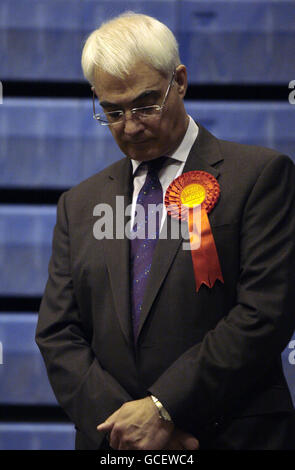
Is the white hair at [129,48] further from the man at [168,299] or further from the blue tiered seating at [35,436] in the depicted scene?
the blue tiered seating at [35,436]

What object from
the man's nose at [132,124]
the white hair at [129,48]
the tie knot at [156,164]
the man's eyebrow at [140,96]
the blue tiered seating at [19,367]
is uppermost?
A: the white hair at [129,48]

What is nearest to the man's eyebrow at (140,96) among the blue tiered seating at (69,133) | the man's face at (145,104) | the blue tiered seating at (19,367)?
the man's face at (145,104)

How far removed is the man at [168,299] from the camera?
50.9 inches

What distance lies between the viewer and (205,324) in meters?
1.35

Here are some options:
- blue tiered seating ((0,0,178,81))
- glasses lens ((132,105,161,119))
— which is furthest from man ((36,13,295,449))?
blue tiered seating ((0,0,178,81))

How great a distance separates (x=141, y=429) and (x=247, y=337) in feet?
0.85

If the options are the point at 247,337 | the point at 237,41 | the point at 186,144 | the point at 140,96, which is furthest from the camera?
the point at 237,41

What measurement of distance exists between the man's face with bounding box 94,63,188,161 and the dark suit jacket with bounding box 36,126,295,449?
7cm

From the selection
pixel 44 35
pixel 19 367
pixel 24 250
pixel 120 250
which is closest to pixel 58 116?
pixel 44 35

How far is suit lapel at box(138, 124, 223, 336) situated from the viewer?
1.36 m

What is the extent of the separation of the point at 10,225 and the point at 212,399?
3.76ft

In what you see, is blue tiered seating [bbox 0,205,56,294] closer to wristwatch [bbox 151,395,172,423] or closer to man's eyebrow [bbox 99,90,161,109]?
man's eyebrow [bbox 99,90,161,109]

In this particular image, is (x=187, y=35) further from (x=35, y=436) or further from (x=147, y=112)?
(x=35, y=436)

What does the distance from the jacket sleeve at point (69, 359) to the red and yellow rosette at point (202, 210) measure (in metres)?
0.28
